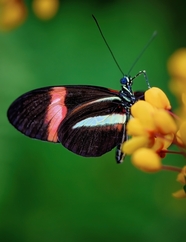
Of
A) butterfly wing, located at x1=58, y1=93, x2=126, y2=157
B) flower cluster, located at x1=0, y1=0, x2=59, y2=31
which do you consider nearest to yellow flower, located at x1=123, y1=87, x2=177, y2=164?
butterfly wing, located at x1=58, y1=93, x2=126, y2=157

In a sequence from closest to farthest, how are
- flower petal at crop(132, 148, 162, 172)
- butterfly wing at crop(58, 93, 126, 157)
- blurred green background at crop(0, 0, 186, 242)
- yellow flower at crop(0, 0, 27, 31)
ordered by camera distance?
1. flower petal at crop(132, 148, 162, 172)
2. butterfly wing at crop(58, 93, 126, 157)
3. yellow flower at crop(0, 0, 27, 31)
4. blurred green background at crop(0, 0, 186, 242)

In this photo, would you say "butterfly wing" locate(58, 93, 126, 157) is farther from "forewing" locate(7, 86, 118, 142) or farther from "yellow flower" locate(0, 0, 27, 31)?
"yellow flower" locate(0, 0, 27, 31)

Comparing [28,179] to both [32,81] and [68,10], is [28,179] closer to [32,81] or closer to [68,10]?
[32,81]

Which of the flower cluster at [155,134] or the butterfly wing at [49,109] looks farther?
the butterfly wing at [49,109]

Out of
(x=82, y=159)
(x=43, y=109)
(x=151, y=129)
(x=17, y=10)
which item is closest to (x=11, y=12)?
(x=17, y=10)

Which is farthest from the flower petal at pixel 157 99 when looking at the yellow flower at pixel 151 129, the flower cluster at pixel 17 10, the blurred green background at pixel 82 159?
the blurred green background at pixel 82 159

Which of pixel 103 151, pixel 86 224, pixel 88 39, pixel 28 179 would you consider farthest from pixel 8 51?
pixel 103 151

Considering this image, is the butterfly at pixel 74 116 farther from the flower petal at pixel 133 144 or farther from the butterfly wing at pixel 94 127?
the flower petal at pixel 133 144
